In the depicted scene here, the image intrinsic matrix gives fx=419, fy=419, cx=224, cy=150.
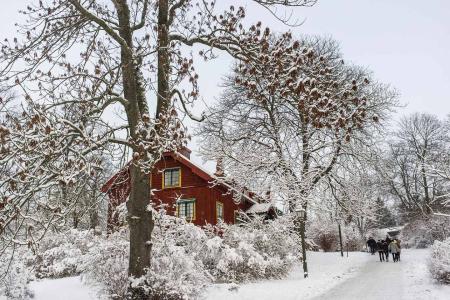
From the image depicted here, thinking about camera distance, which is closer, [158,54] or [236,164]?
[158,54]

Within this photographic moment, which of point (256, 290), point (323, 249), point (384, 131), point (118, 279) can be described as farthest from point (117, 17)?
point (323, 249)

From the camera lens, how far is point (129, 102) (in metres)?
9.97

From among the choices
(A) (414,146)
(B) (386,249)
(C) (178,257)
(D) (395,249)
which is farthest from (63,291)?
(A) (414,146)

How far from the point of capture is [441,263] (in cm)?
1366

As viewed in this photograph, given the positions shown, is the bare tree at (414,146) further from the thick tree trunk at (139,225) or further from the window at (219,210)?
the thick tree trunk at (139,225)

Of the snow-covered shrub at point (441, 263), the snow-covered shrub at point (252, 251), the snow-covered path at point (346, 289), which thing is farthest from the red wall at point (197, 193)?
the snow-covered shrub at point (441, 263)


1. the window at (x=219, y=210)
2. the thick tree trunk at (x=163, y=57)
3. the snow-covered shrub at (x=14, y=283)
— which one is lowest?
the snow-covered shrub at (x=14, y=283)

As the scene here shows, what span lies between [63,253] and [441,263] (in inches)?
645

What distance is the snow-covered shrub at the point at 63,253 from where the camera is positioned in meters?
19.3

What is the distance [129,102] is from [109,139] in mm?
1145

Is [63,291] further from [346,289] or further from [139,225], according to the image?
[346,289]

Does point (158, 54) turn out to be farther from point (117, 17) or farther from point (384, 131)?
point (384, 131)

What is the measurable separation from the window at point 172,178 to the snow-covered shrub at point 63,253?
7.93 meters

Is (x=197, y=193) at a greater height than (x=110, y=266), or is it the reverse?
(x=197, y=193)
